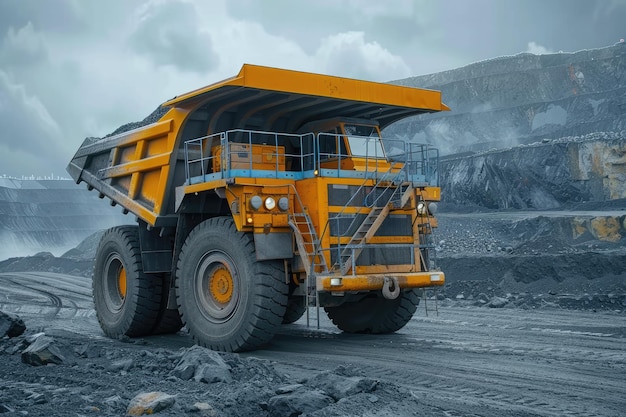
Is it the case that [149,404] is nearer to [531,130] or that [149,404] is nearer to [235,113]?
[235,113]

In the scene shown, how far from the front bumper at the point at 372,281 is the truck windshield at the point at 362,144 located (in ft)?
5.53

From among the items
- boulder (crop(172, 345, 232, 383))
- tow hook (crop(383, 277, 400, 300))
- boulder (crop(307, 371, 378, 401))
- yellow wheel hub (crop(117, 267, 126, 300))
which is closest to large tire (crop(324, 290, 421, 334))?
tow hook (crop(383, 277, 400, 300))

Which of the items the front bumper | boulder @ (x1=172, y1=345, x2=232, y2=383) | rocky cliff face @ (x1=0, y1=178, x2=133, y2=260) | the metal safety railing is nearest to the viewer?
boulder @ (x1=172, y1=345, x2=232, y2=383)

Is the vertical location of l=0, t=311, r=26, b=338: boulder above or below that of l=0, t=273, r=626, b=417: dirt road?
above

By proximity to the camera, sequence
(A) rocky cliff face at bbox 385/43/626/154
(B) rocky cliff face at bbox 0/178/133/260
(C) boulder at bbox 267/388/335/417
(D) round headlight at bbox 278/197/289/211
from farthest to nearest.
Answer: (B) rocky cliff face at bbox 0/178/133/260 → (A) rocky cliff face at bbox 385/43/626/154 → (D) round headlight at bbox 278/197/289/211 → (C) boulder at bbox 267/388/335/417

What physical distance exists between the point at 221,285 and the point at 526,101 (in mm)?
60854

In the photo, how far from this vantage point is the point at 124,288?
36.5 feet

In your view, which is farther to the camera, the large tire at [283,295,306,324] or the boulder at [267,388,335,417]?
the large tire at [283,295,306,324]

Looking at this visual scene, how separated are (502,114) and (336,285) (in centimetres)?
5662

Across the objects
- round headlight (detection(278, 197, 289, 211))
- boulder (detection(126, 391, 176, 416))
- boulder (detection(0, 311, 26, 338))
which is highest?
round headlight (detection(278, 197, 289, 211))

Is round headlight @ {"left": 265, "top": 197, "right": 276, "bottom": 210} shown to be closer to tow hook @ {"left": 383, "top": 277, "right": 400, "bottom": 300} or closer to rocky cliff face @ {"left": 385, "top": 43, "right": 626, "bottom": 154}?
tow hook @ {"left": 383, "top": 277, "right": 400, "bottom": 300}

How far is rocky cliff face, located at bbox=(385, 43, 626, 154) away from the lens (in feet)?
182

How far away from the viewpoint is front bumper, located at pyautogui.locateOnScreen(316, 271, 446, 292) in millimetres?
8203

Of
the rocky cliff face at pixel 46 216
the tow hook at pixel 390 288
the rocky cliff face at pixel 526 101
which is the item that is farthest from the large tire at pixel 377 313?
the rocky cliff face at pixel 46 216
